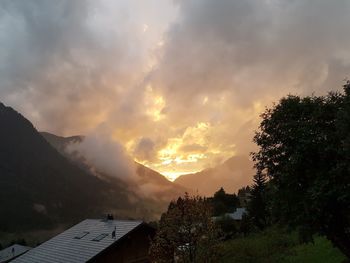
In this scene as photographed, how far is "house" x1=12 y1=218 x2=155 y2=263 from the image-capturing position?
3772 centimetres

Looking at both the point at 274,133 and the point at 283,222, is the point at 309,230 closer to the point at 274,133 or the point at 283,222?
the point at 283,222

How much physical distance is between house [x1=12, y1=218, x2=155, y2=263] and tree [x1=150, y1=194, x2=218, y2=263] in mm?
12266

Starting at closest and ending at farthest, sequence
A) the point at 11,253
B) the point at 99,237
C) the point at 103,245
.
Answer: the point at 103,245 < the point at 99,237 < the point at 11,253

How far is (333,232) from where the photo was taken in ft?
83.8

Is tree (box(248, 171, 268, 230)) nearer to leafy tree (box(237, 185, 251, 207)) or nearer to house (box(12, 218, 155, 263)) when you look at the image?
leafy tree (box(237, 185, 251, 207))

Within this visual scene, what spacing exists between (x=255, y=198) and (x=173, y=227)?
5504cm

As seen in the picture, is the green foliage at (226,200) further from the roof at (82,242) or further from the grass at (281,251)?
the roof at (82,242)

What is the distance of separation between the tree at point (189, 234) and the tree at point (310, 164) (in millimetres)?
5619

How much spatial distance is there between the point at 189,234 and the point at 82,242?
19.5 metres

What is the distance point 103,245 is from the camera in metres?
38.0

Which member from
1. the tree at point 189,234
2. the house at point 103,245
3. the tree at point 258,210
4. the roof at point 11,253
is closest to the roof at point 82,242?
the house at point 103,245

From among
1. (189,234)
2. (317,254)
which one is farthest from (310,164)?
(317,254)

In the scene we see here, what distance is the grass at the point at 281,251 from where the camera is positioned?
3578cm

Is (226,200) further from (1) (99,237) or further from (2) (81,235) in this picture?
(1) (99,237)
